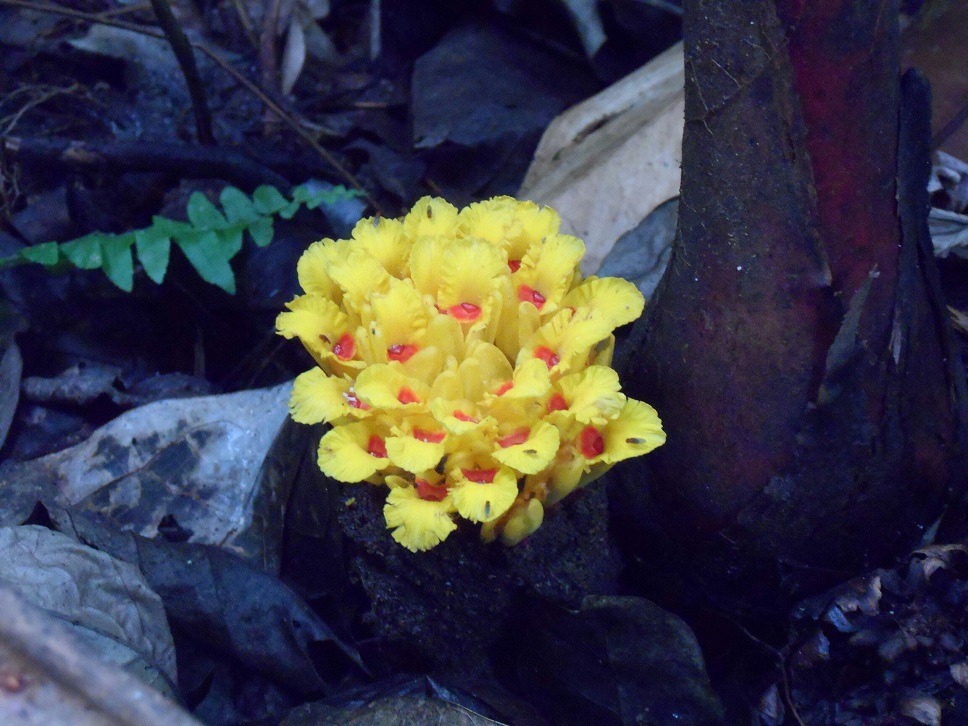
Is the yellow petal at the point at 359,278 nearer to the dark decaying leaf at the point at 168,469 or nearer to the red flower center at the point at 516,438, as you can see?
the red flower center at the point at 516,438

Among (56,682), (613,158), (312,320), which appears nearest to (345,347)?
(312,320)

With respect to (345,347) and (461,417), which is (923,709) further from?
(345,347)

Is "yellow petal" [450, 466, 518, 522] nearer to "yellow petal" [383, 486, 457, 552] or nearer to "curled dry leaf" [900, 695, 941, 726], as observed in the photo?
"yellow petal" [383, 486, 457, 552]

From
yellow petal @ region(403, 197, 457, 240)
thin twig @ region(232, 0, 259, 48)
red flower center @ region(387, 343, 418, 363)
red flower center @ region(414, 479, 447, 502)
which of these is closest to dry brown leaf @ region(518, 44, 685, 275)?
yellow petal @ region(403, 197, 457, 240)

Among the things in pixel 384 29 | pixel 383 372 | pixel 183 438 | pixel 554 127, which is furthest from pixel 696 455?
pixel 384 29

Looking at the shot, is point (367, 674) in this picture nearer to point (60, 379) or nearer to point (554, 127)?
point (60, 379)

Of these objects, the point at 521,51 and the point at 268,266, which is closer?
the point at 268,266
